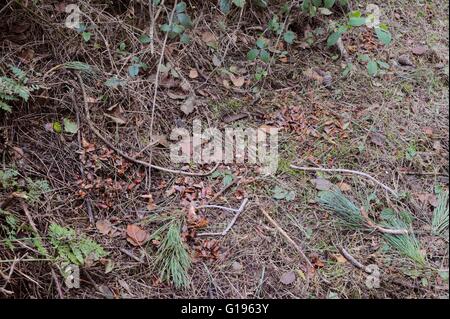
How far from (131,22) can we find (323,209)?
1773mm

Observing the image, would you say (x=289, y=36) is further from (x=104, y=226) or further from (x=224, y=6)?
(x=104, y=226)

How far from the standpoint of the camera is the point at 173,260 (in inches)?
88.4

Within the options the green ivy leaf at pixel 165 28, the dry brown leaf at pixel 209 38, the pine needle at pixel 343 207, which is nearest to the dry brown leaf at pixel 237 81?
the dry brown leaf at pixel 209 38

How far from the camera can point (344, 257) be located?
2324 millimetres

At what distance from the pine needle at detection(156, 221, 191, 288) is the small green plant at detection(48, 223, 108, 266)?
0.29 metres

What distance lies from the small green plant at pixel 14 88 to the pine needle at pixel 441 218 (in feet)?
7.78

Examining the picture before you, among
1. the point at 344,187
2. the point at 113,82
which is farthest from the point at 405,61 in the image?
the point at 113,82

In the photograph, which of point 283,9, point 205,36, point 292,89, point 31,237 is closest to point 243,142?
point 292,89

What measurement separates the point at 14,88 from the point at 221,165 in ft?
4.12

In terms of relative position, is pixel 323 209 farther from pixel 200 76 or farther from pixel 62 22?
pixel 62 22

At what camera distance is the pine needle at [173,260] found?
2.22m

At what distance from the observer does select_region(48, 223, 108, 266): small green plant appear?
7.09 ft

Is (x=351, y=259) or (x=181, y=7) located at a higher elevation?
(x=181, y=7)

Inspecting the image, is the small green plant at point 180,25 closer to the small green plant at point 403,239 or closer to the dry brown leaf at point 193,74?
the dry brown leaf at point 193,74
